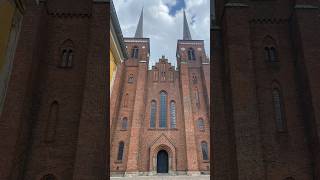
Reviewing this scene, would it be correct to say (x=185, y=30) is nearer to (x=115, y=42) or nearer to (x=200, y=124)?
(x=200, y=124)

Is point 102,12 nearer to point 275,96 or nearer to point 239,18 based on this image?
point 239,18

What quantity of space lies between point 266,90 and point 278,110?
76 cm

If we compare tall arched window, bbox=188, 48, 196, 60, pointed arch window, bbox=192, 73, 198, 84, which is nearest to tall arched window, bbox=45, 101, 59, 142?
pointed arch window, bbox=192, 73, 198, 84

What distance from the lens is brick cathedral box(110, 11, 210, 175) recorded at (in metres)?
31.3

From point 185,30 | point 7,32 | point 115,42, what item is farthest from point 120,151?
point 7,32

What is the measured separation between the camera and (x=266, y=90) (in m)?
11.6

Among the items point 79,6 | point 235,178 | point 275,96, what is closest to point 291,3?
point 275,96

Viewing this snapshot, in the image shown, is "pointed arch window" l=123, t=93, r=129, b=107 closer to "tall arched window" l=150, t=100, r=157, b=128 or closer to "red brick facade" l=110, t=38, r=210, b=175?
"red brick facade" l=110, t=38, r=210, b=175

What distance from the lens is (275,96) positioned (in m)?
11.6

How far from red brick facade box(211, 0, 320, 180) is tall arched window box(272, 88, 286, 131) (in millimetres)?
34

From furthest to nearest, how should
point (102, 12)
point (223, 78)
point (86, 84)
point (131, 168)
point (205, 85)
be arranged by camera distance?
point (205, 85)
point (131, 168)
point (223, 78)
point (102, 12)
point (86, 84)

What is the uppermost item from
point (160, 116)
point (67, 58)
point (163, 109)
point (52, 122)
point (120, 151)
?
point (163, 109)

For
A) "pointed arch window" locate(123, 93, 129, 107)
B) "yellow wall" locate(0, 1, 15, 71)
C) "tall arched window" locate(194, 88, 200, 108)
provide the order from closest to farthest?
"yellow wall" locate(0, 1, 15, 71), "pointed arch window" locate(123, 93, 129, 107), "tall arched window" locate(194, 88, 200, 108)

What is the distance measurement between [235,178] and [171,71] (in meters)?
28.3
